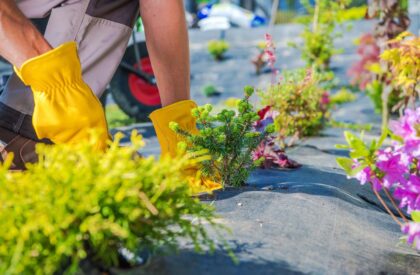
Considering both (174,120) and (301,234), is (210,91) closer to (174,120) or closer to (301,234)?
(174,120)

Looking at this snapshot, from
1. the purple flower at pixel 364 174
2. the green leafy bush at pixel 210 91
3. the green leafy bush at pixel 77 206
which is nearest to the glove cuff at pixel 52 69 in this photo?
the green leafy bush at pixel 77 206

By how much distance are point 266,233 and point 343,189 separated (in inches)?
36.8

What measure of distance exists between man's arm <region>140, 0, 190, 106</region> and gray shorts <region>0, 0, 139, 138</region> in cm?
15

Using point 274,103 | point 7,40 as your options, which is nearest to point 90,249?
point 7,40

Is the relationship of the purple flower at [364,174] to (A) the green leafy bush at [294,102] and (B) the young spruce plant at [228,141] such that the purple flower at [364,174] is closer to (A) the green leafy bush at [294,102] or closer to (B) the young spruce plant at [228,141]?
(B) the young spruce plant at [228,141]

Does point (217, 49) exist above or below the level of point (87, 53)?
below

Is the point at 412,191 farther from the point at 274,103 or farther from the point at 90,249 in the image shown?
the point at 274,103

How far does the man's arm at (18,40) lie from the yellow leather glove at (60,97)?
0.32 ft

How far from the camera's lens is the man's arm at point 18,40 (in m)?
1.87

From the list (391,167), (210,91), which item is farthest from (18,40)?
(210,91)

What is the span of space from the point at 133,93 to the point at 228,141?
160 inches

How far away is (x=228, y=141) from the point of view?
230cm

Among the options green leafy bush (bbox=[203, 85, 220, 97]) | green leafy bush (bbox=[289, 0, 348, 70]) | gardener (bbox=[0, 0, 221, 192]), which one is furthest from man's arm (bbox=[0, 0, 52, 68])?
green leafy bush (bbox=[203, 85, 220, 97])

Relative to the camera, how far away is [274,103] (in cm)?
386
